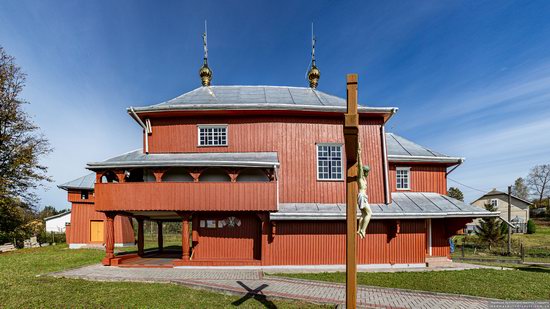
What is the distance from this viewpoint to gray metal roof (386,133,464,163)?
652 inches

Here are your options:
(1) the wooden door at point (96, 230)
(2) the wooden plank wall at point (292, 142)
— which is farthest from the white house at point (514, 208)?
(1) the wooden door at point (96, 230)

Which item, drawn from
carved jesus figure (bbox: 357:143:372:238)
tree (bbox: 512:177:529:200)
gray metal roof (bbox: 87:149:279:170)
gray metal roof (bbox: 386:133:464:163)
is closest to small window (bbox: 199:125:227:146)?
gray metal roof (bbox: 87:149:279:170)

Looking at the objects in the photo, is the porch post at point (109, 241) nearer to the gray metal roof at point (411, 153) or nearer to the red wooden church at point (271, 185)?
the red wooden church at point (271, 185)

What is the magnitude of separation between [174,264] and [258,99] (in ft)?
31.6

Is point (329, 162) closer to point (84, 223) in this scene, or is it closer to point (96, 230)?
point (96, 230)

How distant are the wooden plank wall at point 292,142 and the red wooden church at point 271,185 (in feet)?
0.18

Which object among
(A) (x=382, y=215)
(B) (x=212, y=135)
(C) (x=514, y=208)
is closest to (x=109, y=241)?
(B) (x=212, y=135)

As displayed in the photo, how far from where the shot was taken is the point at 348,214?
5078 mm

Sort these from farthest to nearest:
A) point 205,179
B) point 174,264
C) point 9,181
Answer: point 9,181 → point 205,179 → point 174,264

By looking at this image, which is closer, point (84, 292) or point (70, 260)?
point (84, 292)

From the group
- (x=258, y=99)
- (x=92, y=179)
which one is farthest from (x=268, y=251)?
(x=92, y=179)

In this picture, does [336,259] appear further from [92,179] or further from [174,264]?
[92,179]

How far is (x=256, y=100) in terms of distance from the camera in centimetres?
1666

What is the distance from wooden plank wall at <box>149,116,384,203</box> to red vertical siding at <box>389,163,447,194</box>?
2.53 m
